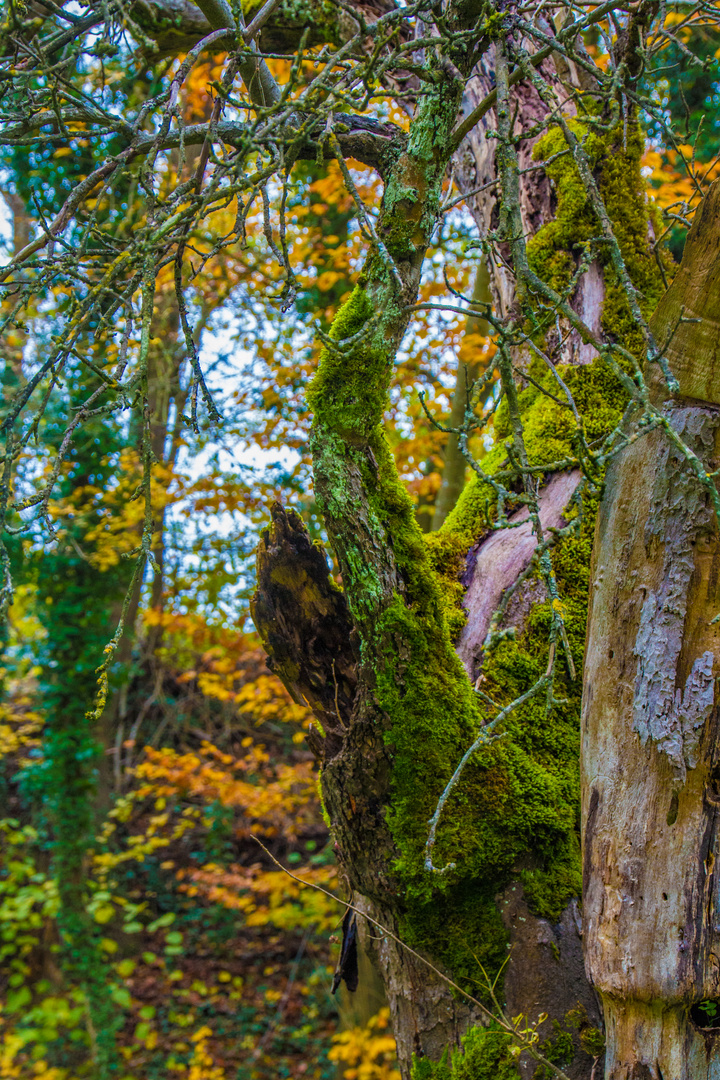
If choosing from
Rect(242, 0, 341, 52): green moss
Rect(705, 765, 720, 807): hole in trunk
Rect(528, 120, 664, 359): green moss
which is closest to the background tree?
Rect(705, 765, 720, 807): hole in trunk

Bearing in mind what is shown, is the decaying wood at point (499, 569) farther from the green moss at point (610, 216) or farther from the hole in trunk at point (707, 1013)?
the hole in trunk at point (707, 1013)

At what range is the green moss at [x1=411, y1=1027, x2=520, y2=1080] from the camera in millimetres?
1999

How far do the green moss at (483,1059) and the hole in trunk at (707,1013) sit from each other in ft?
1.73

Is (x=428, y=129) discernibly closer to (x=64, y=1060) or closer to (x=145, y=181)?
(x=145, y=181)

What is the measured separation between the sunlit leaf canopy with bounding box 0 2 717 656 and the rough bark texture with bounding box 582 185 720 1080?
734 mm

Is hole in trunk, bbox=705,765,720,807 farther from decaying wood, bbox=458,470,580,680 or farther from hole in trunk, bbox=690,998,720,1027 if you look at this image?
decaying wood, bbox=458,470,580,680

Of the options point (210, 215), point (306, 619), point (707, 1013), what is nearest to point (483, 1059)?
point (707, 1013)

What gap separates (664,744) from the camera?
181 centimetres

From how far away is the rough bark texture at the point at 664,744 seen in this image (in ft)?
5.75

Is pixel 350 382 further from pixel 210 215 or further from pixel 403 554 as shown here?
pixel 210 215

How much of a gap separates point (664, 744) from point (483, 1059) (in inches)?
42.9

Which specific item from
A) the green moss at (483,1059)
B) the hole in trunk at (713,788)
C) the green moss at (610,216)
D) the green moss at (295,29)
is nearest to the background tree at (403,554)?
the green moss at (483,1059)

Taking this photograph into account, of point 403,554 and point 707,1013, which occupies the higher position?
point 403,554

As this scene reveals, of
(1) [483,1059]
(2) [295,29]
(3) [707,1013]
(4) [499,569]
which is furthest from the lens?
(2) [295,29]
